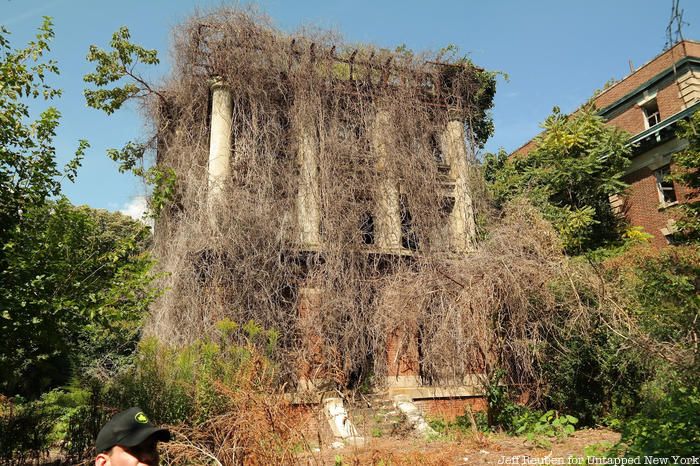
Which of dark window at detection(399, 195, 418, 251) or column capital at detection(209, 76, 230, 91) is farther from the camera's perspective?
dark window at detection(399, 195, 418, 251)

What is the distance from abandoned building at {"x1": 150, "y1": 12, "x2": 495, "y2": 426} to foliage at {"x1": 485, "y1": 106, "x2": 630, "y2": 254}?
429 centimetres

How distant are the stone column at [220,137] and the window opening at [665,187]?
1880 cm

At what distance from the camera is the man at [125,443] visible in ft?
9.87

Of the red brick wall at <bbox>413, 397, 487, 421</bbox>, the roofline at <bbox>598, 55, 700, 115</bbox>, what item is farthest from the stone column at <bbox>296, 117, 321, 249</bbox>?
the roofline at <bbox>598, 55, 700, 115</bbox>

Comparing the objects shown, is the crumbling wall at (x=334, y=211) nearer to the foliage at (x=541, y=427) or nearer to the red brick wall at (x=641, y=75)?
the foliage at (x=541, y=427)

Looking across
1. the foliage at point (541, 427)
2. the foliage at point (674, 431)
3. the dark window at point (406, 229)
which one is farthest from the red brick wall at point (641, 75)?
the foliage at point (674, 431)

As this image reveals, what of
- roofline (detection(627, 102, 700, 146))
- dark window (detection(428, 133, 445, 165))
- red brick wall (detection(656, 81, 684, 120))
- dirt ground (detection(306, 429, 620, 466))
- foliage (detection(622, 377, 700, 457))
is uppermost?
red brick wall (detection(656, 81, 684, 120))

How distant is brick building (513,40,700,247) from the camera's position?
22.7 meters

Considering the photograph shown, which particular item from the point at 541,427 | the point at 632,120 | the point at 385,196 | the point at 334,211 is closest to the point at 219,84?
the point at 334,211

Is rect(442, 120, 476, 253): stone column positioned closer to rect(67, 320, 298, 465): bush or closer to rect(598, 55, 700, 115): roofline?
rect(67, 320, 298, 465): bush

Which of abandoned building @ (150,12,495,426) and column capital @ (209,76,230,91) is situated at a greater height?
column capital @ (209,76,230,91)

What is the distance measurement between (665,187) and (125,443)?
1020 inches

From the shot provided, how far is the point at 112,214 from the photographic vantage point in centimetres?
3328

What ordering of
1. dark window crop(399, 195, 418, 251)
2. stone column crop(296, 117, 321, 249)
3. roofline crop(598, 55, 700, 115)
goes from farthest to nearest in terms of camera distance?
roofline crop(598, 55, 700, 115)
dark window crop(399, 195, 418, 251)
stone column crop(296, 117, 321, 249)
